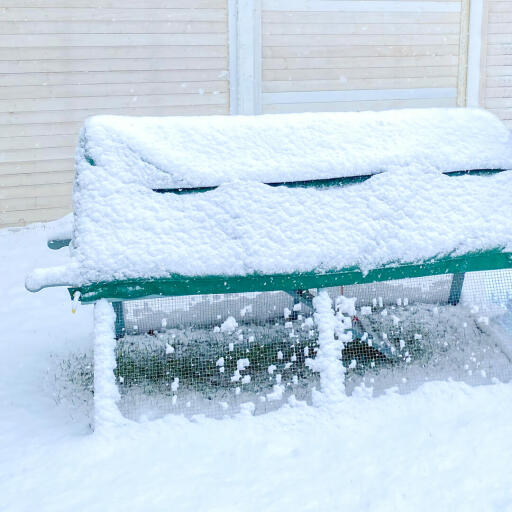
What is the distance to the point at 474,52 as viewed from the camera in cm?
962

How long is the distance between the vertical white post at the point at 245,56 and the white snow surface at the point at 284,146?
4500 millimetres

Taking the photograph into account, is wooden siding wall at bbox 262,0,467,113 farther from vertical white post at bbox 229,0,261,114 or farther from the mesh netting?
the mesh netting

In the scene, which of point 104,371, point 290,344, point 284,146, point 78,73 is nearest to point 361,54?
point 78,73

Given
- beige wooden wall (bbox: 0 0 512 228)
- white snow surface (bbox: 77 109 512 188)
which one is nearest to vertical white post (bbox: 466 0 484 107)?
beige wooden wall (bbox: 0 0 512 228)

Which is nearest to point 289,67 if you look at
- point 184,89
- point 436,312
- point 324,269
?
point 184,89

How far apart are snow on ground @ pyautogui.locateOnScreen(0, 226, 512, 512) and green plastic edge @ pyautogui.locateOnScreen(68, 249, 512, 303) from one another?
0.76 m

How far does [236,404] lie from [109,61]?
5623mm

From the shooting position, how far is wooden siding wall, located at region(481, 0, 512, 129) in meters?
9.60

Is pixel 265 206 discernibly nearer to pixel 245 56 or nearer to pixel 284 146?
pixel 284 146

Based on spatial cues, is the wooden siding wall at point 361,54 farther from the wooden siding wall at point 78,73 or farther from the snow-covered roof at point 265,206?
the snow-covered roof at point 265,206

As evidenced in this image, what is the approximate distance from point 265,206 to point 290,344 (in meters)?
1.07

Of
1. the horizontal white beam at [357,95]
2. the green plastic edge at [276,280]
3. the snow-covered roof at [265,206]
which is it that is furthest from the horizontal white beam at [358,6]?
the green plastic edge at [276,280]

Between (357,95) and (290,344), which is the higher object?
(357,95)

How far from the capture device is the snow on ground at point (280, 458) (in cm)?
327
